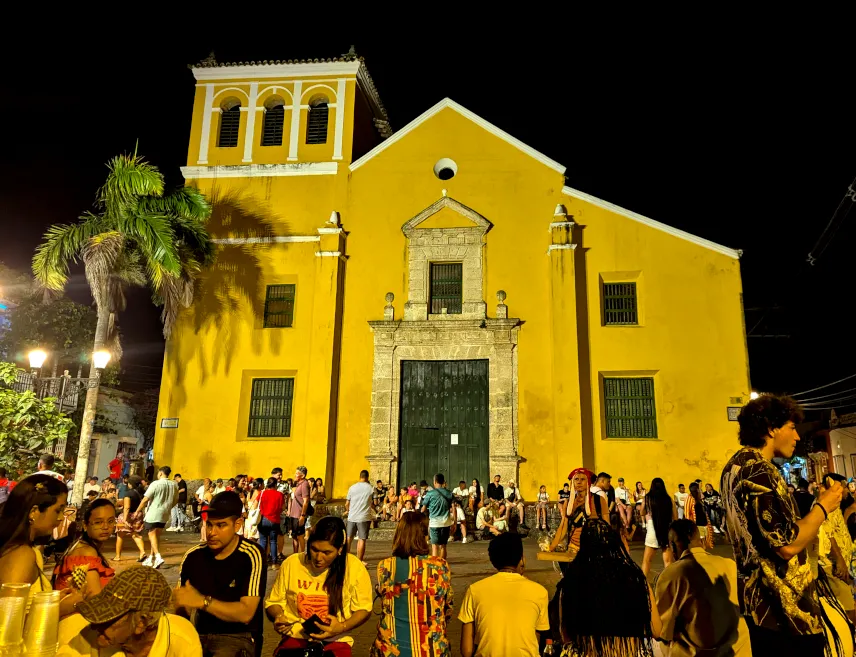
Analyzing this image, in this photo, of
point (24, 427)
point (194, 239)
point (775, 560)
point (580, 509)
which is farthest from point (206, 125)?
point (775, 560)

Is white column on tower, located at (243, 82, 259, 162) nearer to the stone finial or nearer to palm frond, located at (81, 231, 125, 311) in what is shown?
palm frond, located at (81, 231, 125, 311)

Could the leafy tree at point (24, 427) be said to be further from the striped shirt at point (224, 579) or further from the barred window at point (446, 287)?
the striped shirt at point (224, 579)

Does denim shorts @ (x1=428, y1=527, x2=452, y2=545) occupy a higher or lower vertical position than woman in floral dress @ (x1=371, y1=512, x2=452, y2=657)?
lower

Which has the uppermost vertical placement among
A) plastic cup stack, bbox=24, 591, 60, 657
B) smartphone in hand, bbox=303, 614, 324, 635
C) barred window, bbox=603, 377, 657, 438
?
barred window, bbox=603, 377, 657, 438

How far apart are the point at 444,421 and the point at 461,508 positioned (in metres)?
2.80

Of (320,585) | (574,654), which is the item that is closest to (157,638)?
(320,585)

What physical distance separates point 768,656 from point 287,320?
640 inches

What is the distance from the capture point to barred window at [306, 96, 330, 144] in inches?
760

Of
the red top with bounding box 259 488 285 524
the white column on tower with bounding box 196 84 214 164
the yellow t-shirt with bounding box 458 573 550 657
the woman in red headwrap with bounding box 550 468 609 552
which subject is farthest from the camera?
the white column on tower with bounding box 196 84 214 164

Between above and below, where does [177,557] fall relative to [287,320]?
below

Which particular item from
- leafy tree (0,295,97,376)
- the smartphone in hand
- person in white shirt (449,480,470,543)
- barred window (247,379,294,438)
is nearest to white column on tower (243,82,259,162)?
barred window (247,379,294,438)

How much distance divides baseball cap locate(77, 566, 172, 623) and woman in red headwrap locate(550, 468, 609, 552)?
3.08 metres

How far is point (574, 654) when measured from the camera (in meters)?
3.49

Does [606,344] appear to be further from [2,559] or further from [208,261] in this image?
[2,559]
